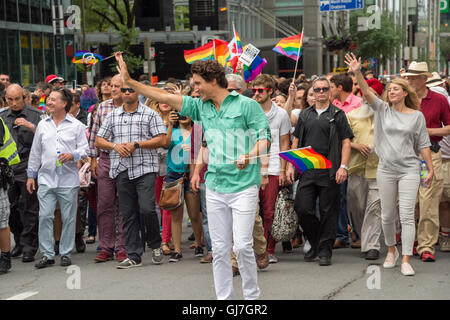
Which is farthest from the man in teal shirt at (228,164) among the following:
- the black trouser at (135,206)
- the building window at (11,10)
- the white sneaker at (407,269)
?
the building window at (11,10)

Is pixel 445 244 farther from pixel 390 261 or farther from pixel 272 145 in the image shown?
pixel 272 145

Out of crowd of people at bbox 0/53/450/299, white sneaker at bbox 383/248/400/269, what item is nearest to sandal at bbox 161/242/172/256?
crowd of people at bbox 0/53/450/299

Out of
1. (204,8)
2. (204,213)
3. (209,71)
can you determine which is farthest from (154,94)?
(204,8)

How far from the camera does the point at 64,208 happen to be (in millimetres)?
8859

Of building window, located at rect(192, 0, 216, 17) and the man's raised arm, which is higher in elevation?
building window, located at rect(192, 0, 216, 17)

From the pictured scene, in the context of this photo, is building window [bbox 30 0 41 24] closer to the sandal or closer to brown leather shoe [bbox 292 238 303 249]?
the sandal

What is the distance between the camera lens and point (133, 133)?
8.48m

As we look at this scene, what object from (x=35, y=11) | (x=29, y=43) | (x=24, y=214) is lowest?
(x=24, y=214)

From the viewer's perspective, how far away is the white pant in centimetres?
598

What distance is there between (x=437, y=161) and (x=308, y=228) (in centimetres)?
174

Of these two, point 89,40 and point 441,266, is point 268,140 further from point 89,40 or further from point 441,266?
point 89,40

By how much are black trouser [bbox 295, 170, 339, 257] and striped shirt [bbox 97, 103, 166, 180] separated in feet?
5.61

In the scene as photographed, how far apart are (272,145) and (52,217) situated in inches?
107

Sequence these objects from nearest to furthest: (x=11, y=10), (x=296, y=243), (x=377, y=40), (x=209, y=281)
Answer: (x=209, y=281), (x=296, y=243), (x=11, y=10), (x=377, y=40)
